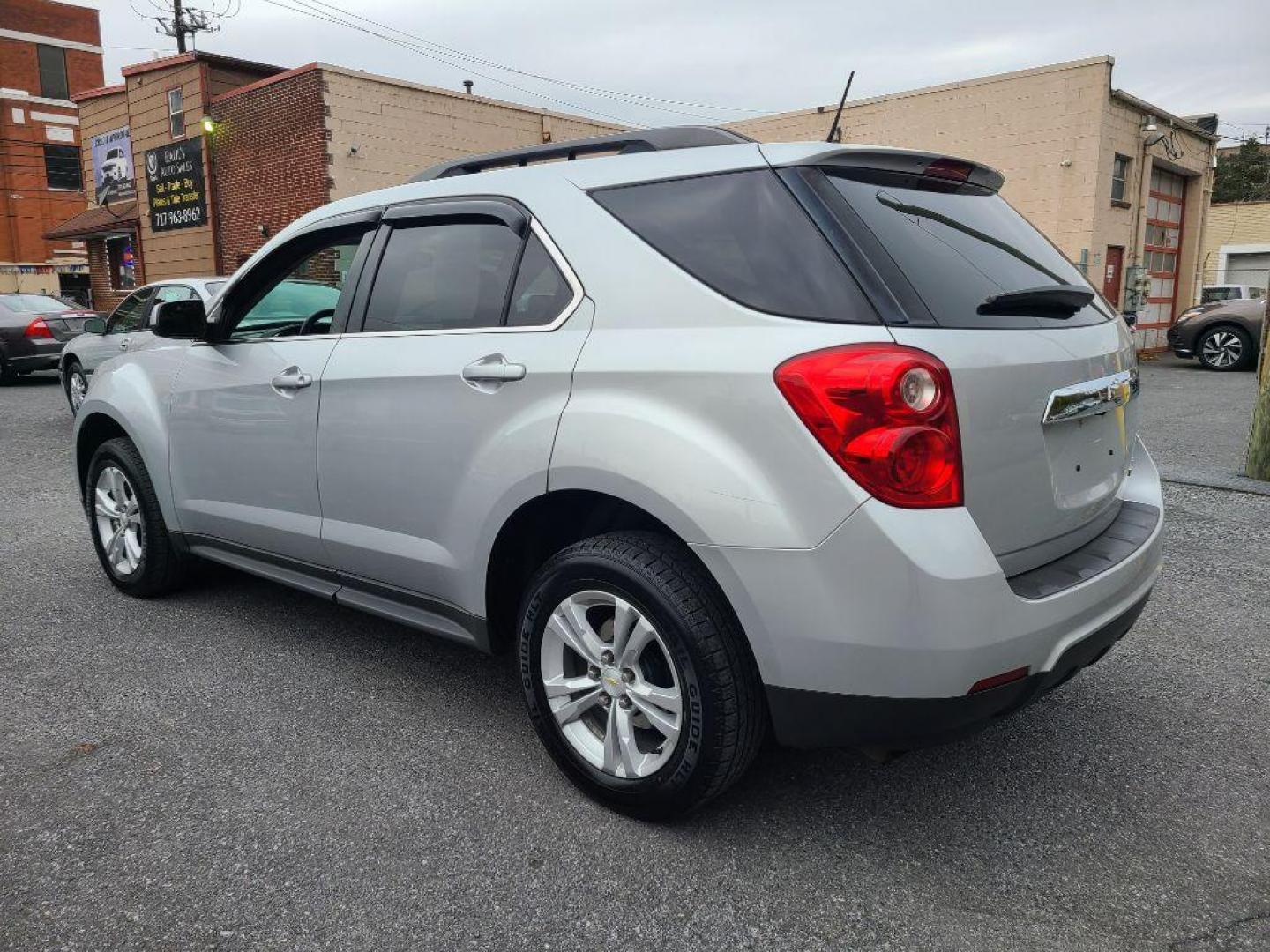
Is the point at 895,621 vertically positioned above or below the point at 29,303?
below

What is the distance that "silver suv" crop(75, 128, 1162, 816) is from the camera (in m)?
2.09

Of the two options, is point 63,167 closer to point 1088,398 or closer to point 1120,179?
point 1120,179

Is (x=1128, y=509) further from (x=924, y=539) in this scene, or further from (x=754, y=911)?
(x=754, y=911)

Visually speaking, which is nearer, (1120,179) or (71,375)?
(71,375)

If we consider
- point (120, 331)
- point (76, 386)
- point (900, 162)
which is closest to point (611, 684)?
point (900, 162)

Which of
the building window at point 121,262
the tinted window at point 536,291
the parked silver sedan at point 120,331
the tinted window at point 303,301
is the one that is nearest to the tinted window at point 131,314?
the parked silver sedan at point 120,331

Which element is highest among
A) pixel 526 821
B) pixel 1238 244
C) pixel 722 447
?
pixel 1238 244

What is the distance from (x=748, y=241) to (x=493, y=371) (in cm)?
80

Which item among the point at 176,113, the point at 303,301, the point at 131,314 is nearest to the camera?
the point at 303,301

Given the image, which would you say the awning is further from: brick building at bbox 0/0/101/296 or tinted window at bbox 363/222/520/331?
tinted window at bbox 363/222/520/331

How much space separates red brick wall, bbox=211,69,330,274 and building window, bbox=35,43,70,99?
110 feet

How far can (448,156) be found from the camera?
2030 centimetres

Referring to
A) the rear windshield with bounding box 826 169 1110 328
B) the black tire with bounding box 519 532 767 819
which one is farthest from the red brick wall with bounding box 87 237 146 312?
the rear windshield with bounding box 826 169 1110 328

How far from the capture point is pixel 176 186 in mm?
22047
